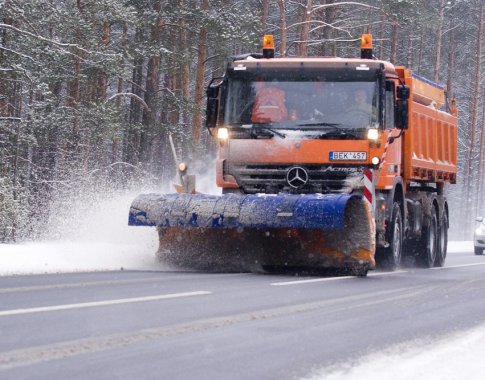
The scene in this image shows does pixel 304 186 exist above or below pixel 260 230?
above

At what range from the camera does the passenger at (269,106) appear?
15227 millimetres

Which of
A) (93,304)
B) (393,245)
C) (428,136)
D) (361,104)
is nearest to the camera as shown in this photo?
(93,304)

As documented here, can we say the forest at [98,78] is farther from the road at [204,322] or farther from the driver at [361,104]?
the road at [204,322]

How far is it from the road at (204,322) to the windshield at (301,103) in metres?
2.86

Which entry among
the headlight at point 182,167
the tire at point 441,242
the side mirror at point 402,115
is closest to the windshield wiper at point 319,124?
the side mirror at point 402,115

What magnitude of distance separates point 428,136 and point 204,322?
1164 centimetres

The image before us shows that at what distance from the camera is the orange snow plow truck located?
14195mm

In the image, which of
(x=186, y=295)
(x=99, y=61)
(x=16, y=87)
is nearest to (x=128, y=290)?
(x=186, y=295)

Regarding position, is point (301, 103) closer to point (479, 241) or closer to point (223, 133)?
point (223, 133)

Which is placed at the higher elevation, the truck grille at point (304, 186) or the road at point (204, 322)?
the truck grille at point (304, 186)

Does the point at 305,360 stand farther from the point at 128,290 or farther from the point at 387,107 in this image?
the point at 387,107

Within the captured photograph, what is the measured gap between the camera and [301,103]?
1525 centimetres

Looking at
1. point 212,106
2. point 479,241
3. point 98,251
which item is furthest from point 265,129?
point 479,241

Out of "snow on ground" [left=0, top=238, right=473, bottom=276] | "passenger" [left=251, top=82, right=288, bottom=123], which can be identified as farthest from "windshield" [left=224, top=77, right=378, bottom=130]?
"snow on ground" [left=0, top=238, right=473, bottom=276]
